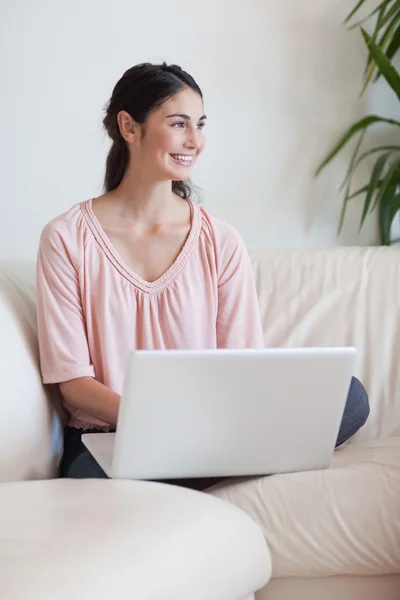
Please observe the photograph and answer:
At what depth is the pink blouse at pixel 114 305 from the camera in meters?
1.68

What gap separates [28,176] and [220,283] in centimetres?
82

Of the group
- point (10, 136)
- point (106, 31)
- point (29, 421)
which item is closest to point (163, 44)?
point (106, 31)

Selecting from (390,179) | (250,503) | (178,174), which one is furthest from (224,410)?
(390,179)

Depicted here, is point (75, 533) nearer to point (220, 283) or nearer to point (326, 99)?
point (220, 283)

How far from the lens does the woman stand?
168 centimetres

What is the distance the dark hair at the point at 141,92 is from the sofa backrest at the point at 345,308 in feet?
1.65

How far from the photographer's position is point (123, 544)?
1128mm

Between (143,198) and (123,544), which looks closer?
(123,544)

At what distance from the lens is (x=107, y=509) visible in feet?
4.05

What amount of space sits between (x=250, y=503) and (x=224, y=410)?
218 mm

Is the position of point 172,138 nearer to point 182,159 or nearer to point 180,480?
point 182,159

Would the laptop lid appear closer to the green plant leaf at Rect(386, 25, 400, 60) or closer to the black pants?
the black pants

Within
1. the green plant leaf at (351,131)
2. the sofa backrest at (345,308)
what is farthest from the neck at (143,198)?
the green plant leaf at (351,131)

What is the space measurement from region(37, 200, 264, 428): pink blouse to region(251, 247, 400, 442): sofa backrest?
0.29 metres
